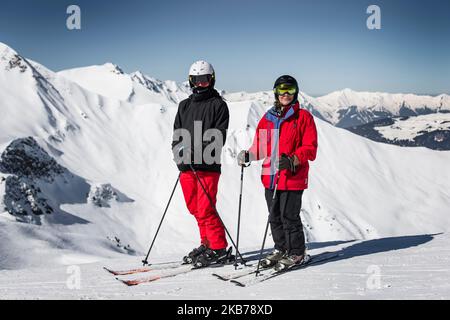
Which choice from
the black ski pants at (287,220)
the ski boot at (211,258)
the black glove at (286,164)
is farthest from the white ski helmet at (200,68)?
the ski boot at (211,258)

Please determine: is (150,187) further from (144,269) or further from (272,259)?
(272,259)

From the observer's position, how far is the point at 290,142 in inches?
274

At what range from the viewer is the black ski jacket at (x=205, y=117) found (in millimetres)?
7477

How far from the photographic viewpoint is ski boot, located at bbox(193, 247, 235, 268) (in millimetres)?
7441

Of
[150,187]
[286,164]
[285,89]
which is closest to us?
[286,164]

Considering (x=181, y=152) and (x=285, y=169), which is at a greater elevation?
(x=181, y=152)

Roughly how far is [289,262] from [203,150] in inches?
99.1

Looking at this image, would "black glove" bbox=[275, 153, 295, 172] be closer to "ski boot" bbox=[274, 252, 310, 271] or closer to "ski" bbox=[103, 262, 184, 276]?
"ski boot" bbox=[274, 252, 310, 271]

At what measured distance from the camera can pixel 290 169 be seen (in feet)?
21.7

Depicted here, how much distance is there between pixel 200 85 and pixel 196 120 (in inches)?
27.4

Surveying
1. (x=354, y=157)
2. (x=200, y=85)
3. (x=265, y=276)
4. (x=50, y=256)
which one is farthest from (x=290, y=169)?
(x=354, y=157)

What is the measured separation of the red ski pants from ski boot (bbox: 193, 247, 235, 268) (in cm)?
10
